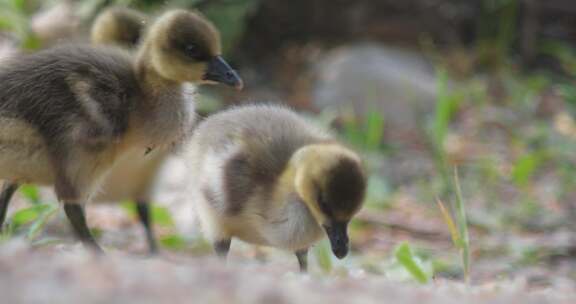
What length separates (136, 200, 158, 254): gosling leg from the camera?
445 centimetres

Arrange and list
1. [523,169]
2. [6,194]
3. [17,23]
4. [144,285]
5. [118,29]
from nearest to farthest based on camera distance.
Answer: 1. [144,285]
2. [6,194]
3. [118,29]
4. [17,23]
5. [523,169]

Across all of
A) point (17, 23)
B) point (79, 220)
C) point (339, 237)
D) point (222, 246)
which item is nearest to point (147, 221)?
point (222, 246)

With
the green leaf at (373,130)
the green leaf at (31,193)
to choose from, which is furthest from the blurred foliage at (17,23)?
Answer: the green leaf at (373,130)

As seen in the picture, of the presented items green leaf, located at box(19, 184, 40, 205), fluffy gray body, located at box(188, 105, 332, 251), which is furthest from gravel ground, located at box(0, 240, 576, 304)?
green leaf, located at box(19, 184, 40, 205)

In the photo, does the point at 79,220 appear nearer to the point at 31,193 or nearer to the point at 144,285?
the point at 31,193

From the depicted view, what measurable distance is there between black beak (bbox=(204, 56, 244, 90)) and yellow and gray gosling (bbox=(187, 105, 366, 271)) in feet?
0.54

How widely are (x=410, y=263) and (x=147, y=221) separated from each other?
157cm

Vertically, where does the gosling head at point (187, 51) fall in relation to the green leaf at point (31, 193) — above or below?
above

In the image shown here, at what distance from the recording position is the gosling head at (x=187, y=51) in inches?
124

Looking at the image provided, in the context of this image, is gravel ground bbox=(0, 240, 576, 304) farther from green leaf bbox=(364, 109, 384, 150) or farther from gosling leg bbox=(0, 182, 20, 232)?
green leaf bbox=(364, 109, 384, 150)

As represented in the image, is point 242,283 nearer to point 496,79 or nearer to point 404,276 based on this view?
point 404,276

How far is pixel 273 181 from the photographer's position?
3051 millimetres

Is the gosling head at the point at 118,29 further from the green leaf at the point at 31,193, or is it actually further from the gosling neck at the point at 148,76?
the gosling neck at the point at 148,76

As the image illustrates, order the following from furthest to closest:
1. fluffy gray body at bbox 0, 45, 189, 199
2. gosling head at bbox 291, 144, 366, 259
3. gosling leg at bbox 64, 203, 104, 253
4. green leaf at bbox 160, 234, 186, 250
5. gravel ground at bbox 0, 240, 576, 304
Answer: green leaf at bbox 160, 234, 186, 250
gosling leg at bbox 64, 203, 104, 253
fluffy gray body at bbox 0, 45, 189, 199
gosling head at bbox 291, 144, 366, 259
gravel ground at bbox 0, 240, 576, 304
